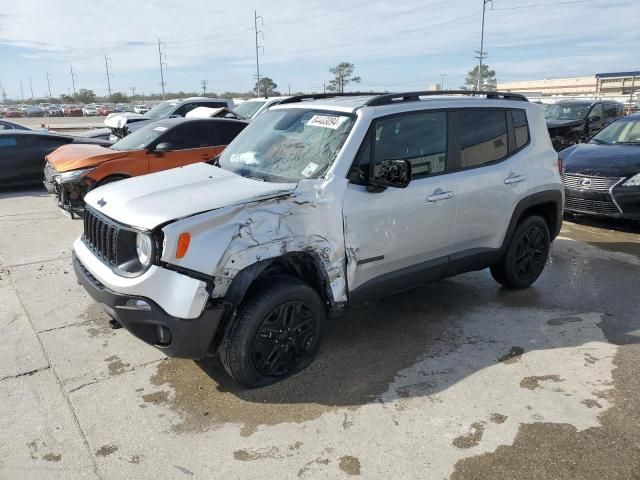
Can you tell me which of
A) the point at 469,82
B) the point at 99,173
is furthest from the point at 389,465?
the point at 469,82

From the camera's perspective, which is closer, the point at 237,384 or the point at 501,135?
the point at 237,384

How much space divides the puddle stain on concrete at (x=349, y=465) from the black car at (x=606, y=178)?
6.25m

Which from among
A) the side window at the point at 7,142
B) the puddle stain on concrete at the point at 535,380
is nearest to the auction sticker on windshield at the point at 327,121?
the puddle stain on concrete at the point at 535,380

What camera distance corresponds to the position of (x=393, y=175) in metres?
3.68

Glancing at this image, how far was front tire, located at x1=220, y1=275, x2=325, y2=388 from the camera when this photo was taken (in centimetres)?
332

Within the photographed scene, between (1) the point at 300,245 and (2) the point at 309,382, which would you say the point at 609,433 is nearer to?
(2) the point at 309,382

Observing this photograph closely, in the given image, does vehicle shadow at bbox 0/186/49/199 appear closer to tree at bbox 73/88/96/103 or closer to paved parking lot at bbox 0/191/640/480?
paved parking lot at bbox 0/191/640/480

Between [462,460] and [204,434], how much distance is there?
4.78 feet

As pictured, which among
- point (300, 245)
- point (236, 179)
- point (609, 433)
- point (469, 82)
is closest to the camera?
point (609, 433)

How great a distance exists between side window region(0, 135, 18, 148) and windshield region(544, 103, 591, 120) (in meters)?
14.1

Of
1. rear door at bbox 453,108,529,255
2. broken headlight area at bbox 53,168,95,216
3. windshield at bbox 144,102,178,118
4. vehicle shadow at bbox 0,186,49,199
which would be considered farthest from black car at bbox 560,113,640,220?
windshield at bbox 144,102,178,118

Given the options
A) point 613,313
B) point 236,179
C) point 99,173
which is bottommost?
point 613,313

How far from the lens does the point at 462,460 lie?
287 centimetres

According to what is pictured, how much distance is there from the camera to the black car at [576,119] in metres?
14.8
